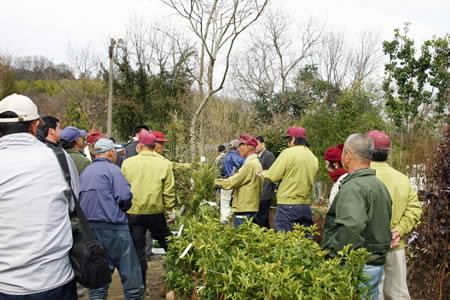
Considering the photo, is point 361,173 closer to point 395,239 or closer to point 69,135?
point 395,239

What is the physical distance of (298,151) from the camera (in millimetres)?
5520

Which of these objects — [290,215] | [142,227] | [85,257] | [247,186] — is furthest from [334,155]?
[85,257]

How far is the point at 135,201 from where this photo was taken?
4.91m

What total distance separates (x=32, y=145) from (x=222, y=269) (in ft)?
5.23

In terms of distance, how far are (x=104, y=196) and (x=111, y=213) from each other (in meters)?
0.19

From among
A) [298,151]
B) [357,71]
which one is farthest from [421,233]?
[357,71]

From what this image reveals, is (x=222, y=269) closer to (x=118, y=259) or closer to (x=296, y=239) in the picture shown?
(x=296, y=239)

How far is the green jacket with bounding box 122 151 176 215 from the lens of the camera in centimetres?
490

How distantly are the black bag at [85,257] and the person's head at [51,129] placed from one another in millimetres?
2593

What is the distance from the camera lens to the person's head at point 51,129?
4.84 meters

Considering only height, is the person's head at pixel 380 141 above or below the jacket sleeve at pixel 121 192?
above

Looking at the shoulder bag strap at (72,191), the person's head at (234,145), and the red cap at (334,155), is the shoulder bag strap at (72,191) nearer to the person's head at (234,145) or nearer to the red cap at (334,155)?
the red cap at (334,155)

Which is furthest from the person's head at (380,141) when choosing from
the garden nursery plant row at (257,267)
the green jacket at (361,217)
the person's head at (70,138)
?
the person's head at (70,138)

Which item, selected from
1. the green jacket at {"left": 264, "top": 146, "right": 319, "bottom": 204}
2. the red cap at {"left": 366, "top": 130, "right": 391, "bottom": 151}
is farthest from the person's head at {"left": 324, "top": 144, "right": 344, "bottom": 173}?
the red cap at {"left": 366, "top": 130, "right": 391, "bottom": 151}
